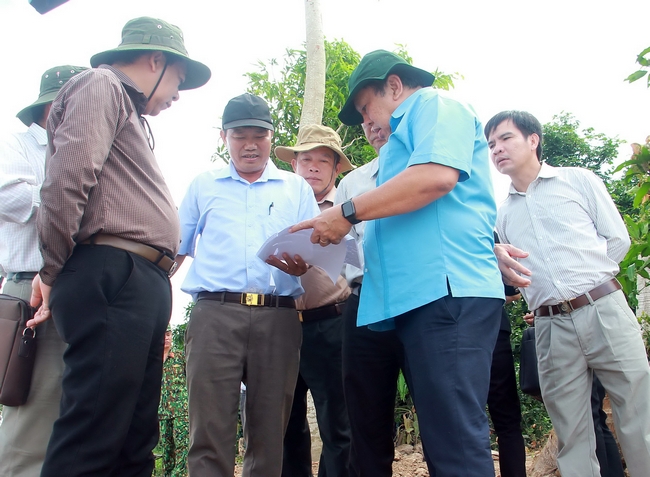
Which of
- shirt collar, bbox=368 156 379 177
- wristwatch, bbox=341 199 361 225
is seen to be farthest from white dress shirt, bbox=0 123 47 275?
shirt collar, bbox=368 156 379 177

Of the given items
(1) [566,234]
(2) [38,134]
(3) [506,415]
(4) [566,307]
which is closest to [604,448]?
(3) [506,415]

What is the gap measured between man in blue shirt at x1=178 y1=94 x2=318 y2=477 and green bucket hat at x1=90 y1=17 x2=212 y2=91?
0.58 metres

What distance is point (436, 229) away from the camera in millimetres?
1923

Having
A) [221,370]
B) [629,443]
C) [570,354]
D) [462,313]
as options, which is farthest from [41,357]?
[629,443]

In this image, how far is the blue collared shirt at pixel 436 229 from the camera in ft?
6.12

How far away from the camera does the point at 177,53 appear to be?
232cm

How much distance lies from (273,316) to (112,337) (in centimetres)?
99

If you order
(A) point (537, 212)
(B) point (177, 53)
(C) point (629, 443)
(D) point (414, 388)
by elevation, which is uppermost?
(B) point (177, 53)

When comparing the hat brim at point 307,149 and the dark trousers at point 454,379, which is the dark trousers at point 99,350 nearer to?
the dark trousers at point 454,379

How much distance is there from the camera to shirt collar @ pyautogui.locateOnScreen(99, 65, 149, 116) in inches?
86.0

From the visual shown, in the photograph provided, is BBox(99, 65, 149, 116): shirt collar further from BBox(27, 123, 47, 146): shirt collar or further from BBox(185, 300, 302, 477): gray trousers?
BBox(185, 300, 302, 477): gray trousers

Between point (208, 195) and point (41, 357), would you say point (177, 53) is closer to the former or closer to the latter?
point (208, 195)

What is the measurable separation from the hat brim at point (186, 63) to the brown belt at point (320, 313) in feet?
4.84

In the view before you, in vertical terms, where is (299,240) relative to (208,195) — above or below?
below
